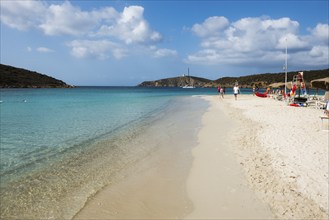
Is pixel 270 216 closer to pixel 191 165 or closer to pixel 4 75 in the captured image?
pixel 191 165

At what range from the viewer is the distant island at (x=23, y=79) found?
110375 millimetres

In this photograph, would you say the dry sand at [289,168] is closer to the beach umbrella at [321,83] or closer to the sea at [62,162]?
the sea at [62,162]

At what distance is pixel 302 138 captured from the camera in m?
10.4

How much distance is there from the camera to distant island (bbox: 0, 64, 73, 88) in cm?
11038

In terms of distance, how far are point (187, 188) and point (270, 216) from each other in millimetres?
2118

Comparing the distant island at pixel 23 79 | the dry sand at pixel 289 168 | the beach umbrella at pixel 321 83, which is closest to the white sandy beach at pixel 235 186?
the dry sand at pixel 289 168

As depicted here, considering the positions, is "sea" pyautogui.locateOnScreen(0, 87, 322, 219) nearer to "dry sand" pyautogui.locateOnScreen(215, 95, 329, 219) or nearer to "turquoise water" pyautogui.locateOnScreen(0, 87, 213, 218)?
"turquoise water" pyautogui.locateOnScreen(0, 87, 213, 218)

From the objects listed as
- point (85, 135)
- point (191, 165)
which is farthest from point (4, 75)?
point (191, 165)

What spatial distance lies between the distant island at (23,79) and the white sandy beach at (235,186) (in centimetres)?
11571

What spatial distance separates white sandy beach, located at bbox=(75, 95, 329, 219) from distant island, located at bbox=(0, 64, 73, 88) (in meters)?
116

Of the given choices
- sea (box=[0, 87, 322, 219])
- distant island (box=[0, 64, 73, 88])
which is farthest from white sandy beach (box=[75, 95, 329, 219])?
distant island (box=[0, 64, 73, 88])

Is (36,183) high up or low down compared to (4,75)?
down

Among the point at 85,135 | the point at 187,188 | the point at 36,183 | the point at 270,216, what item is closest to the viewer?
the point at 270,216

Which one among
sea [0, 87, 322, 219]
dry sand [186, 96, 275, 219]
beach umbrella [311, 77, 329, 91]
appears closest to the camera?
dry sand [186, 96, 275, 219]
